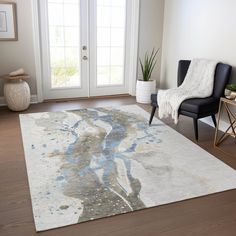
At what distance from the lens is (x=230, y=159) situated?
2980 millimetres

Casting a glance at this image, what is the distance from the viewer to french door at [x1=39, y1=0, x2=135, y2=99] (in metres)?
4.60

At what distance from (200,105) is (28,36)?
9.26ft

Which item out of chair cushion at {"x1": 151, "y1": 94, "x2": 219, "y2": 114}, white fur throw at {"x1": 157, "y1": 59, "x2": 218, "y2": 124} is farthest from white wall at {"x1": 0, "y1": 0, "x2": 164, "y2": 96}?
chair cushion at {"x1": 151, "y1": 94, "x2": 219, "y2": 114}

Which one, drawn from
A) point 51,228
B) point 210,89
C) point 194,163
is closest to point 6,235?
point 51,228

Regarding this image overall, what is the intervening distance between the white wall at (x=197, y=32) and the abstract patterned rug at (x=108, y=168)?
1227mm

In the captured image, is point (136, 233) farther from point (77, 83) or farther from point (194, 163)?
point (77, 83)

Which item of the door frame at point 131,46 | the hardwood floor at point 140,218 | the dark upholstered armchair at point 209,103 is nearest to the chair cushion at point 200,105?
the dark upholstered armchair at point 209,103

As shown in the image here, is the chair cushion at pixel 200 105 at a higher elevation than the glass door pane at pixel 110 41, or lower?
lower

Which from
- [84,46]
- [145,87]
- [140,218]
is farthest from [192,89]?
[140,218]

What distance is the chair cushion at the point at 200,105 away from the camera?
130 inches

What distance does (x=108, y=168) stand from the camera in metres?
2.72

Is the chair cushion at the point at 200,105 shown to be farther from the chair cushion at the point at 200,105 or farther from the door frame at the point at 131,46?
the door frame at the point at 131,46

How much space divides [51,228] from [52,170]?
2.56 feet

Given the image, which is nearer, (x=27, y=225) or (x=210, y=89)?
(x=27, y=225)
